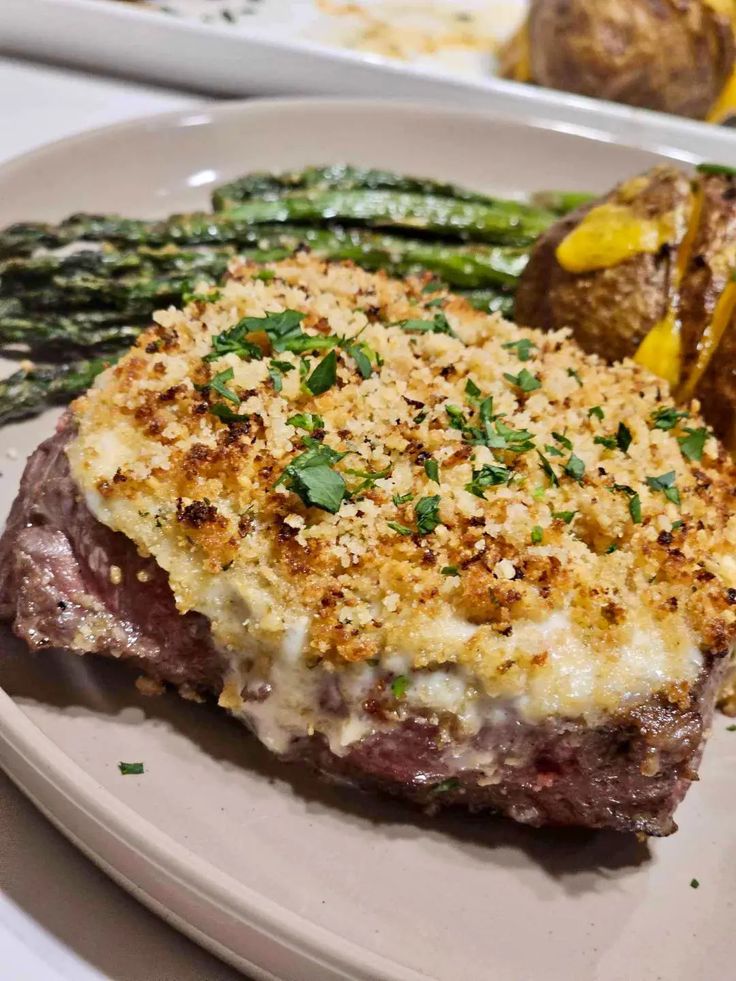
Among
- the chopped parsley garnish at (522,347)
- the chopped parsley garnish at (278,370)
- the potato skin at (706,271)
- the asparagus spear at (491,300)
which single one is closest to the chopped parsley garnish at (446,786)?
the chopped parsley garnish at (278,370)

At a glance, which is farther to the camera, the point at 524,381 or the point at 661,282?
the point at 661,282

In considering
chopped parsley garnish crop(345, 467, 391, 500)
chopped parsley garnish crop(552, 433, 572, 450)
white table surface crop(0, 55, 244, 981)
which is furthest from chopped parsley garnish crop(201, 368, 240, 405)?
white table surface crop(0, 55, 244, 981)

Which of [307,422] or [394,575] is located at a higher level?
[307,422]

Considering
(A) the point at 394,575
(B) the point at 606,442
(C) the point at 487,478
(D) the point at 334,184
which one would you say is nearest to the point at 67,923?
(A) the point at 394,575

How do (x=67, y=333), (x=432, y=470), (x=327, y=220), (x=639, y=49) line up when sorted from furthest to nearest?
(x=639, y=49), (x=327, y=220), (x=67, y=333), (x=432, y=470)

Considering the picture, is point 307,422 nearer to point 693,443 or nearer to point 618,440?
point 618,440

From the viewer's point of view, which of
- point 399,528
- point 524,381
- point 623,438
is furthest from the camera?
point 524,381

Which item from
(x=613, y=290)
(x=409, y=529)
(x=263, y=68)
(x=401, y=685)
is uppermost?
(x=263, y=68)
